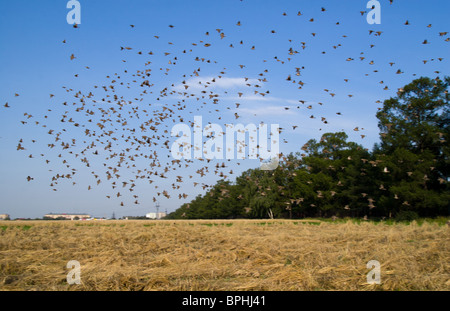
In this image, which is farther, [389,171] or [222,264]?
[389,171]

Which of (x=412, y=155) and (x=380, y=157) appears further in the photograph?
(x=380, y=157)

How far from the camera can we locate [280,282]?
720cm

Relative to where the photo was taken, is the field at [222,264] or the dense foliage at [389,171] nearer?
the field at [222,264]

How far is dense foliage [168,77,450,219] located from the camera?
44719 mm

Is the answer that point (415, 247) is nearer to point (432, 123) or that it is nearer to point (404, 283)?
point (404, 283)

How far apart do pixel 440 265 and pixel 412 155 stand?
134 feet

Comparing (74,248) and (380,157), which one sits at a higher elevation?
(380,157)

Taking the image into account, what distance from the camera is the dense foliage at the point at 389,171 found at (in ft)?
147

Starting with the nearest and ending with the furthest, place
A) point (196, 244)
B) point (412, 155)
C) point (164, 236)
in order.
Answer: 1. point (196, 244)
2. point (164, 236)
3. point (412, 155)

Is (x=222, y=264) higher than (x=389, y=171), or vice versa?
(x=389, y=171)

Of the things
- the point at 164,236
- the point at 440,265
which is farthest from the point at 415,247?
the point at 164,236

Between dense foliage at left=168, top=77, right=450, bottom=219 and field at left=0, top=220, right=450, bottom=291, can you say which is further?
dense foliage at left=168, top=77, right=450, bottom=219

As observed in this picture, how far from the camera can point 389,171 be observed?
1876 inches

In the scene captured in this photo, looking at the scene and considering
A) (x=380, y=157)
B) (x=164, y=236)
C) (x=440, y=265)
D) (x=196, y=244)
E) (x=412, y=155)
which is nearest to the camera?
(x=440, y=265)
